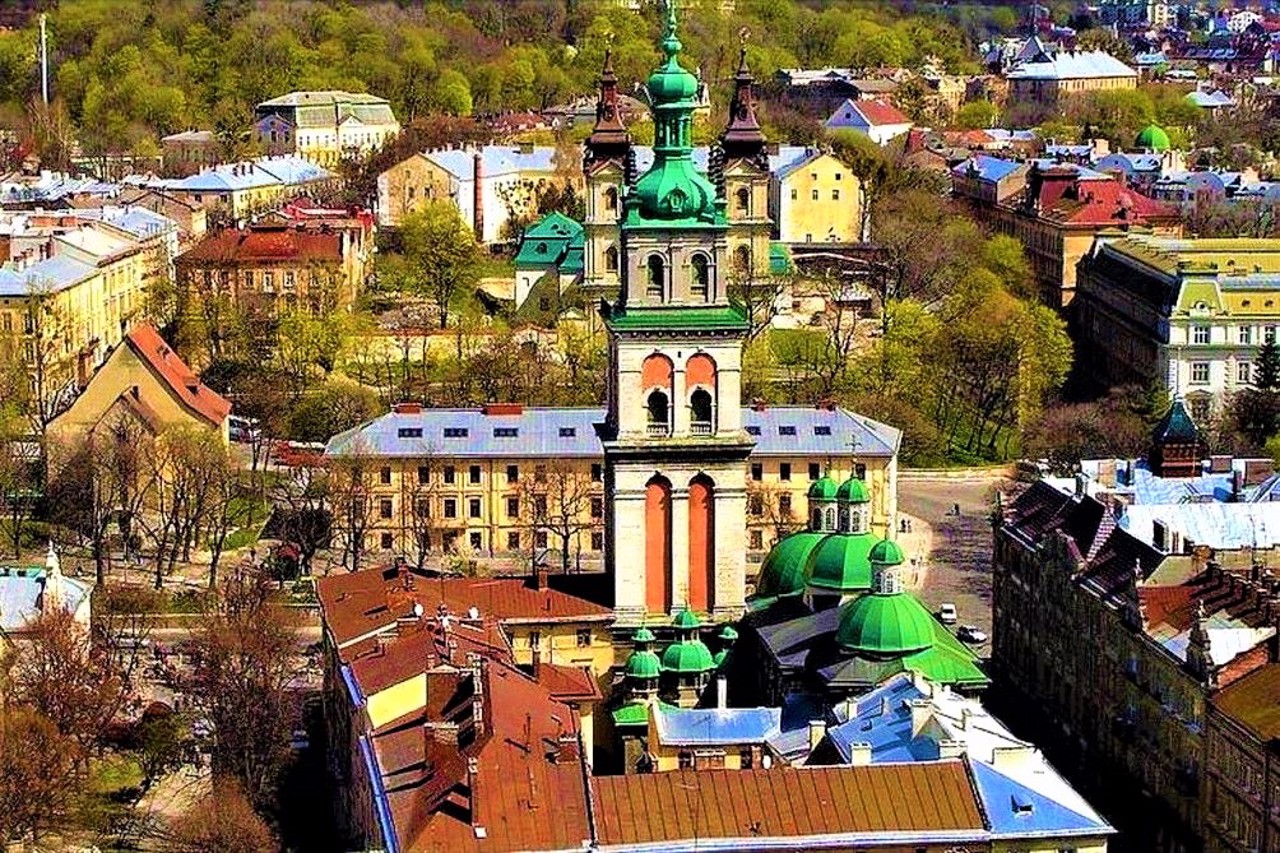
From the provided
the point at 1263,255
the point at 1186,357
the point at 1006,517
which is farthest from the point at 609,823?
the point at 1263,255

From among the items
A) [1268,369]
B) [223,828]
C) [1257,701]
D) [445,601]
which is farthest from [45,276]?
[1257,701]

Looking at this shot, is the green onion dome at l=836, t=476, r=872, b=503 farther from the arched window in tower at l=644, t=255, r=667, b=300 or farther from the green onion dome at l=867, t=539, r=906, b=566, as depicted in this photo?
the arched window in tower at l=644, t=255, r=667, b=300

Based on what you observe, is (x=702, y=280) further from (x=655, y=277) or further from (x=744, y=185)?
(x=744, y=185)

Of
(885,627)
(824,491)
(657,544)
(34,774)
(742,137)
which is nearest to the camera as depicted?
(34,774)

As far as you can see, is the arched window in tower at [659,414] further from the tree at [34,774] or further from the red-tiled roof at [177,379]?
the red-tiled roof at [177,379]

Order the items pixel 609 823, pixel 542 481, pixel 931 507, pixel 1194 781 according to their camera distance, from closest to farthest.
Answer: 1. pixel 609 823
2. pixel 1194 781
3. pixel 542 481
4. pixel 931 507

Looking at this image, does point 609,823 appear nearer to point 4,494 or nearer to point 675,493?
point 675,493

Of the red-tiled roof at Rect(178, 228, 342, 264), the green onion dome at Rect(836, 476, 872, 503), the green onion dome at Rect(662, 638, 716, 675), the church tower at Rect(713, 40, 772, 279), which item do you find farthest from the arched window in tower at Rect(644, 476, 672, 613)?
the red-tiled roof at Rect(178, 228, 342, 264)

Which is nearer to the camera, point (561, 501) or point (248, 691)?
point (248, 691)
